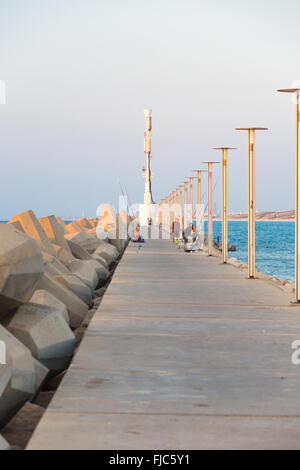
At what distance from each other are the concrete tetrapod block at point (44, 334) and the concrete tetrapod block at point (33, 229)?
5.01m

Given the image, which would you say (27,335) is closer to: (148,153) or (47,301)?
(47,301)

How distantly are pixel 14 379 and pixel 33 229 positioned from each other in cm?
688

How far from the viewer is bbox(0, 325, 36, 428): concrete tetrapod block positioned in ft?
14.3

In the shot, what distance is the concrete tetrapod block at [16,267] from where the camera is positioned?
5676mm

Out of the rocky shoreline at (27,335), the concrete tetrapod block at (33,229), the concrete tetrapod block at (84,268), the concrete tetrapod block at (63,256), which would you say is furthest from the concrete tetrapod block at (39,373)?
the concrete tetrapod block at (63,256)

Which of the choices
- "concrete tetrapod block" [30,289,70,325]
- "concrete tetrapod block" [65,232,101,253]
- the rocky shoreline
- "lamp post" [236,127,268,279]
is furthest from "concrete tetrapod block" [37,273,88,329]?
"concrete tetrapod block" [65,232,101,253]

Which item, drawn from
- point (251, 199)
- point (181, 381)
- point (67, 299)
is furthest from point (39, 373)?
point (251, 199)

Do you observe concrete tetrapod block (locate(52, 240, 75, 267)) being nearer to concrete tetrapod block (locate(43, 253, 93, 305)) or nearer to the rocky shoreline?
concrete tetrapod block (locate(43, 253, 93, 305))

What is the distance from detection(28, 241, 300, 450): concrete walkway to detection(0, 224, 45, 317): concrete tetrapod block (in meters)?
0.76

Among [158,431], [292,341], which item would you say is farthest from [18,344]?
[292,341]

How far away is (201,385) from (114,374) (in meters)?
0.69

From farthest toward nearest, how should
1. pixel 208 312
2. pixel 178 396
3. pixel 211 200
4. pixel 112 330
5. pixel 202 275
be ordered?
pixel 211 200
pixel 202 275
pixel 208 312
pixel 112 330
pixel 178 396
